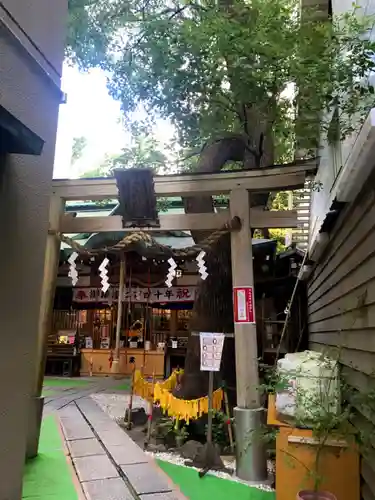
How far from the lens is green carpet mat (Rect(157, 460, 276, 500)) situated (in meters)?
4.91

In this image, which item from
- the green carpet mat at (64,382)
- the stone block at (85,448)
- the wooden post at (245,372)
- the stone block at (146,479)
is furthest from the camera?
the green carpet mat at (64,382)

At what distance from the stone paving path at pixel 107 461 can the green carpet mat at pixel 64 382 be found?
348 cm

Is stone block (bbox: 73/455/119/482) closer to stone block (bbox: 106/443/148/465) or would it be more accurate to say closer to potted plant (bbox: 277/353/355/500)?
stone block (bbox: 106/443/148/465)

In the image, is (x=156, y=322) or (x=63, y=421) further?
(x=156, y=322)

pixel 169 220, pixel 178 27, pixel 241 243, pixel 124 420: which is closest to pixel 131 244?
pixel 169 220

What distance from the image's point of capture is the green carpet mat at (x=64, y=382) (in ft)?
41.8

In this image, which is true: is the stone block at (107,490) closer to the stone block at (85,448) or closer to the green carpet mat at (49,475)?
the green carpet mat at (49,475)

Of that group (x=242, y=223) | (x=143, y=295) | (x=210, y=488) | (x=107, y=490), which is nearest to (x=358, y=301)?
(x=242, y=223)

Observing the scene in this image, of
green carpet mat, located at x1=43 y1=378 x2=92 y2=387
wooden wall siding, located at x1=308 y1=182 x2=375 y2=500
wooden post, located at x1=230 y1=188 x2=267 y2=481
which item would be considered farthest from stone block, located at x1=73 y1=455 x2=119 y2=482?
green carpet mat, located at x1=43 y1=378 x2=92 y2=387

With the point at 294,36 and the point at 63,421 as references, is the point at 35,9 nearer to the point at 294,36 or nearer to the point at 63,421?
the point at 294,36

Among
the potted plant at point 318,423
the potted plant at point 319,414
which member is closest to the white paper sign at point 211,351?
the potted plant at point 318,423

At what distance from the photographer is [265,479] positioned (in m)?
5.47

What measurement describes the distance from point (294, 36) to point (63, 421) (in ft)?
25.9

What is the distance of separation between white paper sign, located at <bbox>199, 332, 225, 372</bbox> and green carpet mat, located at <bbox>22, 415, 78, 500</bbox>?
2.28m
